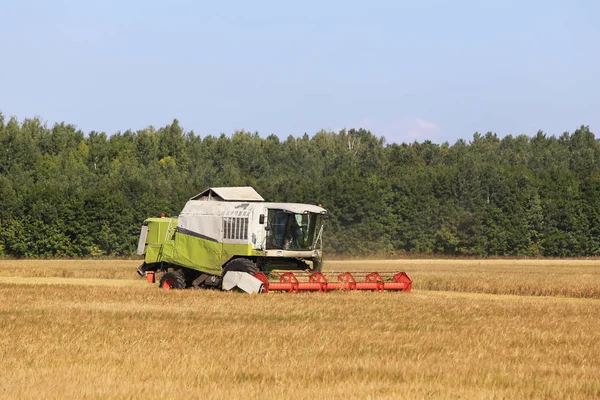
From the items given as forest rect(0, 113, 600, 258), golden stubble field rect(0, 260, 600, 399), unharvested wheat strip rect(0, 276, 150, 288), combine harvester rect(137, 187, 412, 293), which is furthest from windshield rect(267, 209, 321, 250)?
forest rect(0, 113, 600, 258)

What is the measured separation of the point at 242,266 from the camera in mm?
32469

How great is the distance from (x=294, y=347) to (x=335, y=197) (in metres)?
93.9

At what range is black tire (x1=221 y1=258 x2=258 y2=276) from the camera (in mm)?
32250

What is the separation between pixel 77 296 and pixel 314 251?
8.52 metres

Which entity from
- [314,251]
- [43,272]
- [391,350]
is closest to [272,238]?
[314,251]

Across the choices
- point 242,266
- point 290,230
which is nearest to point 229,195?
point 290,230

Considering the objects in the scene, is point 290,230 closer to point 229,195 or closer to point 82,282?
point 229,195

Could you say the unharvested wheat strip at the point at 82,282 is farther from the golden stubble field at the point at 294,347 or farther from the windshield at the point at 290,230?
the golden stubble field at the point at 294,347

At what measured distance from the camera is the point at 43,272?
51.5 metres

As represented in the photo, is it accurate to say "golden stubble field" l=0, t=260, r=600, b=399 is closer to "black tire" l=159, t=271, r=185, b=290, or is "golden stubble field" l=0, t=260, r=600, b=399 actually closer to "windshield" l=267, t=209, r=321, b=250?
"windshield" l=267, t=209, r=321, b=250

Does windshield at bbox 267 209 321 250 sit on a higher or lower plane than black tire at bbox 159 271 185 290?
higher

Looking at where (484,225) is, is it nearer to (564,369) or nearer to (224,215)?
(224,215)

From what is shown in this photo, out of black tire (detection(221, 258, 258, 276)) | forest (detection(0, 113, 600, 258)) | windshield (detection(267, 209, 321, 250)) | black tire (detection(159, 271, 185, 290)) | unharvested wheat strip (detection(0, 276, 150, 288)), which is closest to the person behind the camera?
black tire (detection(221, 258, 258, 276))

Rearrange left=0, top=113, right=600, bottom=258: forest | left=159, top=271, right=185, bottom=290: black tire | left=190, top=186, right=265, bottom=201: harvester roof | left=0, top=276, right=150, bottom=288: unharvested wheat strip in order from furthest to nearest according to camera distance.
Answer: left=0, top=113, right=600, bottom=258: forest → left=0, top=276, right=150, bottom=288: unharvested wheat strip → left=190, top=186, right=265, bottom=201: harvester roof → left=159, top=271, right=185, bottom=290: black tire
